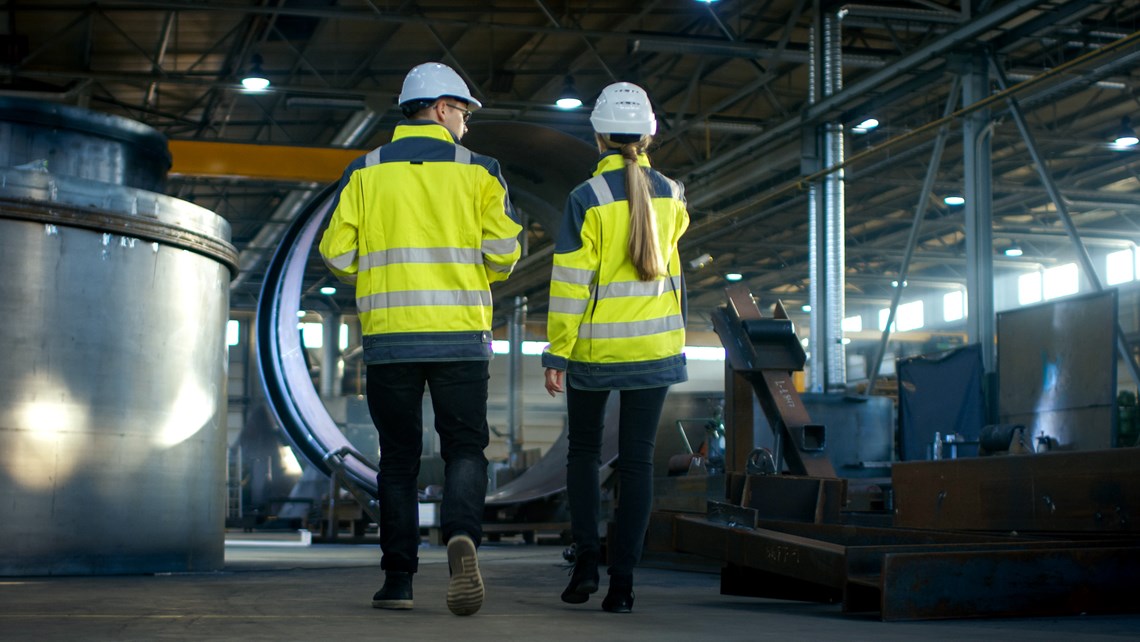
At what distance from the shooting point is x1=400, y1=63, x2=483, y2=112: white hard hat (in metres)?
3.65

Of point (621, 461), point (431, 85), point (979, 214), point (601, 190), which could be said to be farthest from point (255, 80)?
point (621, 461)

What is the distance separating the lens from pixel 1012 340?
12906mm

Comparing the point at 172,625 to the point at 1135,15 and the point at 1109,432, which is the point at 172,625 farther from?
the point at 1135,15

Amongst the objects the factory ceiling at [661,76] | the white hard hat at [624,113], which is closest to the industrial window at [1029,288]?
the factory ceiling at [661,76]

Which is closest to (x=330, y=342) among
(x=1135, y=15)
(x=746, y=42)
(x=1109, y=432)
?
(x=746, y=42)

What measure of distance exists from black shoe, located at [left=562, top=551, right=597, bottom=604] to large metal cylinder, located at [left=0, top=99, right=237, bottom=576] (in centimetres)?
267

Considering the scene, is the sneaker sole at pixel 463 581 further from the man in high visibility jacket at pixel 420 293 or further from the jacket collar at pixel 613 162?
the jacket collar at pixel 613 162

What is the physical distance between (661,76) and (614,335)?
645 inches

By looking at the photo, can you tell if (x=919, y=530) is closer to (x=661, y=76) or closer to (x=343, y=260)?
(x=343, y=260)

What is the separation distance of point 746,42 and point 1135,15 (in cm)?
493

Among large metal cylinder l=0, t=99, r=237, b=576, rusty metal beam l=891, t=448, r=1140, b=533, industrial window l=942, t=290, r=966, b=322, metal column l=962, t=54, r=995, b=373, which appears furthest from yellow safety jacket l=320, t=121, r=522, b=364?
industrial window l=942, t=290, r=966, b=322

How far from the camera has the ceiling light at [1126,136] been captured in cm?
1950

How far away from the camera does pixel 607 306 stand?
370 centimetres

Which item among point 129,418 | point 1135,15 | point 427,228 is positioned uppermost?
point 1135,15
